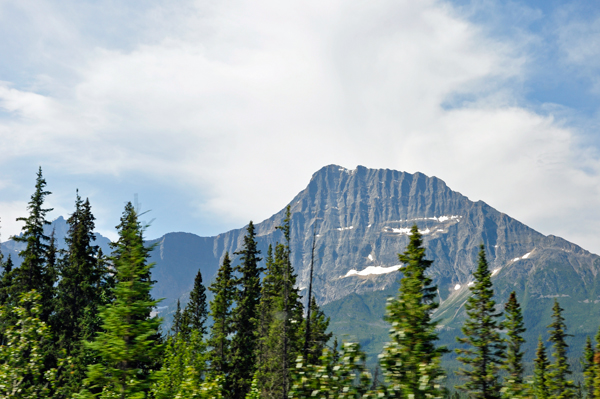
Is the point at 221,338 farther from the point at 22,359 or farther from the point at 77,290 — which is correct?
the point at 22,359

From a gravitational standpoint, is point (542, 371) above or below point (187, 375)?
below

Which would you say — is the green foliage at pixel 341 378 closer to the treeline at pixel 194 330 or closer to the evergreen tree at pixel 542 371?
the treeline at pixel 194 330

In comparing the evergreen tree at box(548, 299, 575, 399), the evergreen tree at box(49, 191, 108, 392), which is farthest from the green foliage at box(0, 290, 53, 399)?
the evergreen tree at box(548, 299, 575, 399)

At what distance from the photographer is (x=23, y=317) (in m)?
13.4

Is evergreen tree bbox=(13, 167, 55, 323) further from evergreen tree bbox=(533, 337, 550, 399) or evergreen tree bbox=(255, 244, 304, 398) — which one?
evergreen tree bbox=(533, 337, 550, 399)

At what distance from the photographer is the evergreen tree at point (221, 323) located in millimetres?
43125

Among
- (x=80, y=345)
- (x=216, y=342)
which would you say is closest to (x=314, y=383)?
(x=80, y=345)

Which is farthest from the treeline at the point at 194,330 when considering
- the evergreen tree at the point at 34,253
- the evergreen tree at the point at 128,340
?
the evergreen tree at the point at 128,340

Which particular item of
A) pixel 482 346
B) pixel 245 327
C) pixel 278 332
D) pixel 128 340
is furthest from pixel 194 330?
pixel 128 340

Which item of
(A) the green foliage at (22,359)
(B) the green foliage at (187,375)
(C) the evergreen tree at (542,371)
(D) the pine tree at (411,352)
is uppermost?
(D) the pine tree at (411,352)

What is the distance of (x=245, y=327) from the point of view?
149 ft

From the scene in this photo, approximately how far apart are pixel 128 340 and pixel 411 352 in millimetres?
6756

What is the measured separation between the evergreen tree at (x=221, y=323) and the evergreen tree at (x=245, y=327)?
729 mm

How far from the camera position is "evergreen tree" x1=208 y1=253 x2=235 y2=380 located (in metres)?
43.1
